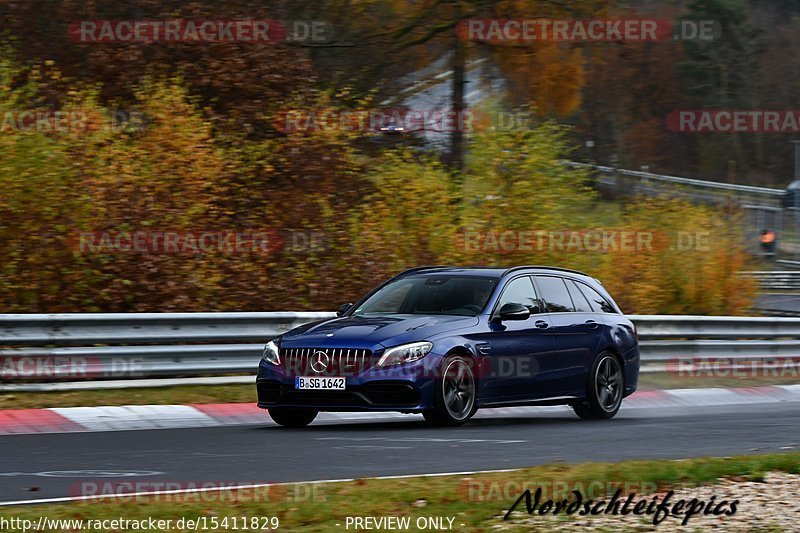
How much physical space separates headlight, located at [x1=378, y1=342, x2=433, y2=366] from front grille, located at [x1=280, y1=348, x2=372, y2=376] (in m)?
0.15

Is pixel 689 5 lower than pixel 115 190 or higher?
higher

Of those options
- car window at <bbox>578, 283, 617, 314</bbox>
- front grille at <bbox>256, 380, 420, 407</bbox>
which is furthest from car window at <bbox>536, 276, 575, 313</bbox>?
front grille at <bbox>256, 380, 420, 407</bbox>

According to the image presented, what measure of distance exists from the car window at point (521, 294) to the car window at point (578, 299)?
0.76 meters

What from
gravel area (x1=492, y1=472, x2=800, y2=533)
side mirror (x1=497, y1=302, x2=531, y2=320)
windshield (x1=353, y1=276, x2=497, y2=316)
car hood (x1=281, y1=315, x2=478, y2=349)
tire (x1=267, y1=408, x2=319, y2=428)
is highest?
windshield (x1=353, y1=276, x2=497, y2=316)

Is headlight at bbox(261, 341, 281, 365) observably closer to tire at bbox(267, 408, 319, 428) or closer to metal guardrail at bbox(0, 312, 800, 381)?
tire at bbox(267, 408, 319, 428)

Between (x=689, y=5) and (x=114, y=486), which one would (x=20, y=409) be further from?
(x=689, y=5)

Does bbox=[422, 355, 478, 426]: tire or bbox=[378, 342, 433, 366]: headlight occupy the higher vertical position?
bbox=[378, 342, 433, 366]: headlight

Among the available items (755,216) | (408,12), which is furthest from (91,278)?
(755,216)

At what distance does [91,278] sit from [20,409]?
4.13 m

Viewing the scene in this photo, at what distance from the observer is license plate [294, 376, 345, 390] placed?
40.0ft

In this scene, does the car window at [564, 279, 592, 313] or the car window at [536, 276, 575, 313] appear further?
the car window at [564, 279, 592, 313]

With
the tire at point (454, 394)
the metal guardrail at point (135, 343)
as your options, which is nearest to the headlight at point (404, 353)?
the tire at point (454, 394)

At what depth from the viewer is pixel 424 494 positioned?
790 cm

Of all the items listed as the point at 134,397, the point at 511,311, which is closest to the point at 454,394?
the point at 511,311
